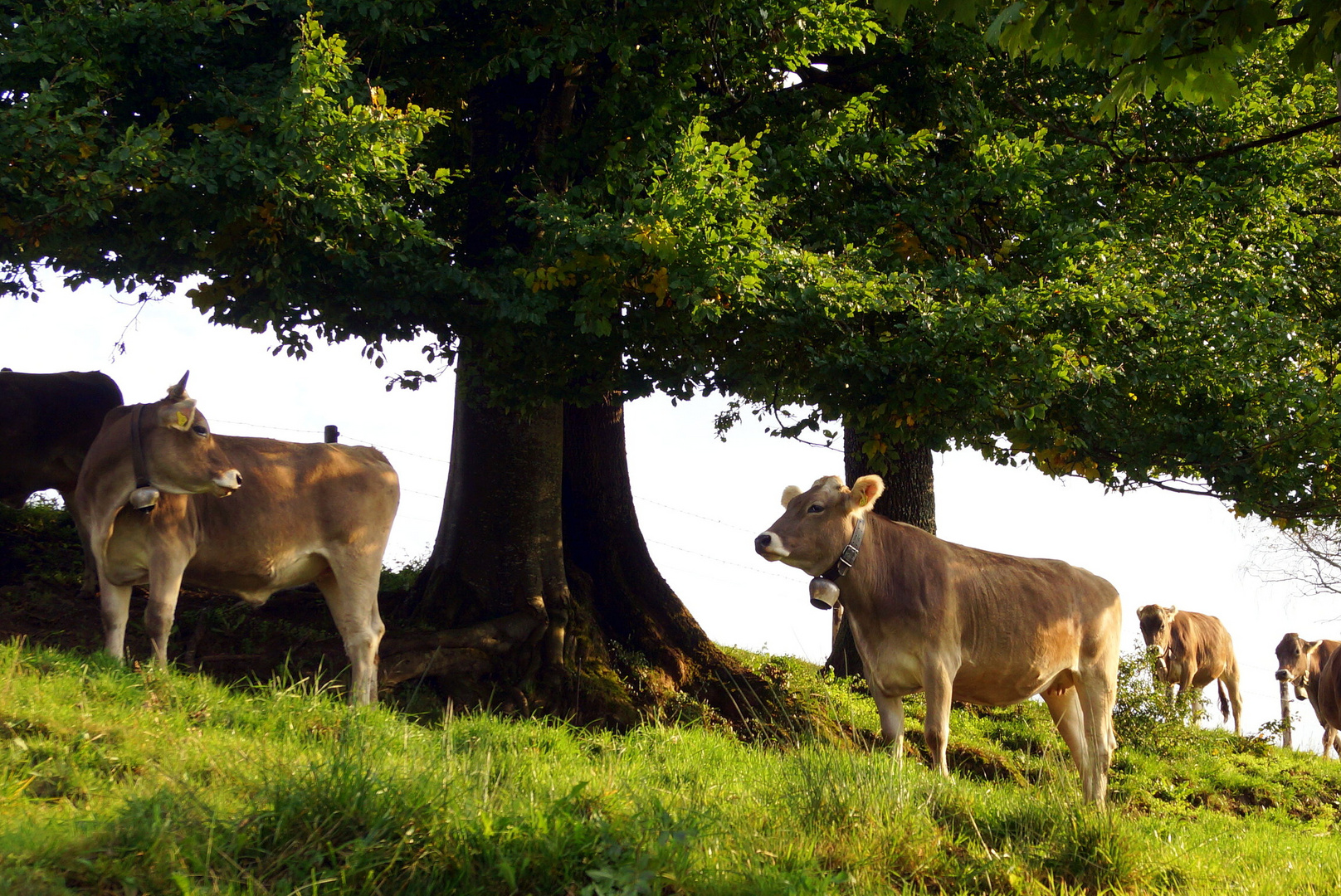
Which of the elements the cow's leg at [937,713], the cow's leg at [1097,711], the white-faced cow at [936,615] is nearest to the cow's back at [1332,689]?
the cow's leg at [1097,711]

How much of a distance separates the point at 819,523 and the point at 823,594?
1.84 feet

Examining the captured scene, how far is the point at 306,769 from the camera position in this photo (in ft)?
17.9

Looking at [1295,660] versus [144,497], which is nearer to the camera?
[144,497]

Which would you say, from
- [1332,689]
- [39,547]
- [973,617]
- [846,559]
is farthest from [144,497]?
[1332,689]

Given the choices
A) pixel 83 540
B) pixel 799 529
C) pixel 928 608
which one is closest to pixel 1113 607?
pixel 928 608

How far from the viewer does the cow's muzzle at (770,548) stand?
8.73 meters

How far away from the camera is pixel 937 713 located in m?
8.69

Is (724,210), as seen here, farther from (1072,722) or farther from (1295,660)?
(1295,660)

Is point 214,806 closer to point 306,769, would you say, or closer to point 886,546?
point 306,769

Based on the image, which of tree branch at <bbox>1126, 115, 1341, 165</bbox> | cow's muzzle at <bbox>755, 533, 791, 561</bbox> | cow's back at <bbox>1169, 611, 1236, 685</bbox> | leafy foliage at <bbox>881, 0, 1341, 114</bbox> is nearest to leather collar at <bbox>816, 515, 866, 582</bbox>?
cow's muzzle at <bbox>755, 533, 791, 561</bbox>

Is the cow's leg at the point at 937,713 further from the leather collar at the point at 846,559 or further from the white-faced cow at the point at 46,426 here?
the white-faced cow at the point at 46,426

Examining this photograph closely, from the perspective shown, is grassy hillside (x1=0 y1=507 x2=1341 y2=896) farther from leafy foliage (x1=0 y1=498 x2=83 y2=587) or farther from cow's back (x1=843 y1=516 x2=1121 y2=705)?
leafy foliage (x1=0 y1=498 x2=83 y2=587)

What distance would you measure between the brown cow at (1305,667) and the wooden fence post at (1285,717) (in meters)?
0.20

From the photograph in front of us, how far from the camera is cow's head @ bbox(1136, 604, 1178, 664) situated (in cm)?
1962
